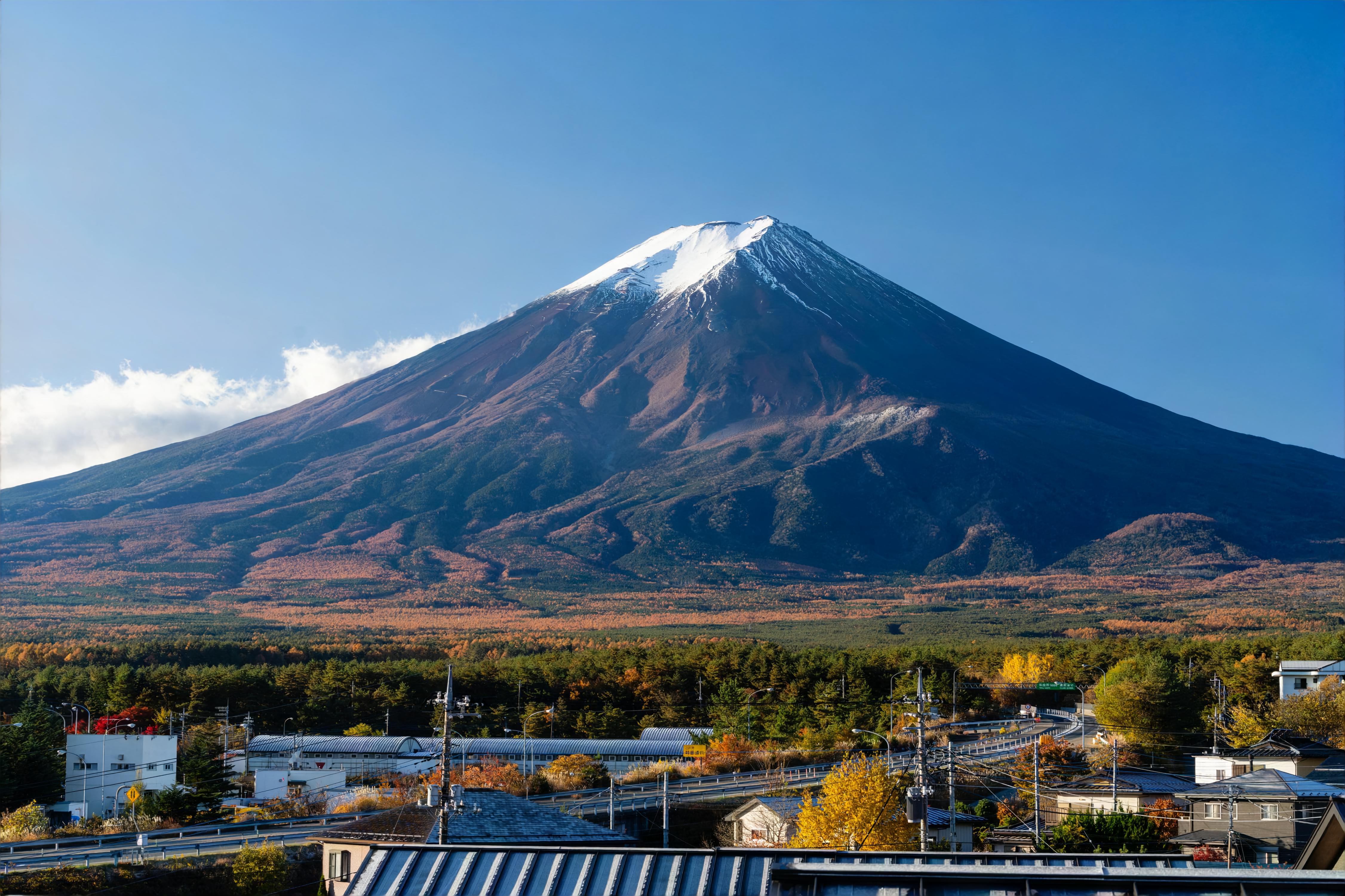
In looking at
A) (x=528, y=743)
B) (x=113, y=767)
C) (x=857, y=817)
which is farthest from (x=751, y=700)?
(x=857, y=817)

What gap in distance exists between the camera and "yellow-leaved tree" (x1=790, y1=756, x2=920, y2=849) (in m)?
33.3

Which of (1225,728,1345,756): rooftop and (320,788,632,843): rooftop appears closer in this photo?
(320,788,632,843): rooftop

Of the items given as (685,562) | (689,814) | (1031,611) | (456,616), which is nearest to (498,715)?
(689,814)

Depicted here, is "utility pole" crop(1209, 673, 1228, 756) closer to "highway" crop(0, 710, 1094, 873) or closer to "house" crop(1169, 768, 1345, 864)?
"highway" crop(0, 710, 1094, 873)

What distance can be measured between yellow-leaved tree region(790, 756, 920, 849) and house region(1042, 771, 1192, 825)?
7.46m

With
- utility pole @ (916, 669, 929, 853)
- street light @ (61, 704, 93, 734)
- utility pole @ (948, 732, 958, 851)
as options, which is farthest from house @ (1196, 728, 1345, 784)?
street light @ (61, 704, 93, 734)

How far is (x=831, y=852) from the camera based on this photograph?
14641mm

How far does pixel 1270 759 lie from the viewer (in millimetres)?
45844

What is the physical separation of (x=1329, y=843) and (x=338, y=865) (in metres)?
22.2

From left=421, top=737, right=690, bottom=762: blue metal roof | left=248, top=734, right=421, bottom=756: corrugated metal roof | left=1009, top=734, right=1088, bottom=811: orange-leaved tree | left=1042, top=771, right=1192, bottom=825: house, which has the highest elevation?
left=1042, top=771, right=1192, bottom=825: house

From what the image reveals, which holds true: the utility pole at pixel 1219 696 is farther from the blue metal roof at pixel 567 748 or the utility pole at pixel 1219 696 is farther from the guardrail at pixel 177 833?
the guardrail at pixel 177 833

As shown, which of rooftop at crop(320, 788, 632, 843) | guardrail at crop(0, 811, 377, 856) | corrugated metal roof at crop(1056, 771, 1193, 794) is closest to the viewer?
rooftop at crop(320, 788, 632, 843)

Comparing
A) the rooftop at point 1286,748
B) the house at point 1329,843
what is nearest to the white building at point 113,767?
the rooftop at point 1286,748

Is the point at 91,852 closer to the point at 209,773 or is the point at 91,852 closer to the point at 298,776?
the point at 209,773
